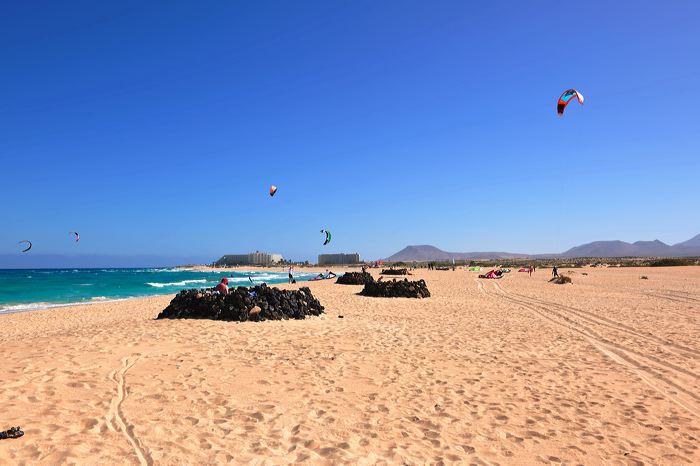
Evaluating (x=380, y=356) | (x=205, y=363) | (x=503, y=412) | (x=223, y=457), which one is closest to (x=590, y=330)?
(x=380, y=356)

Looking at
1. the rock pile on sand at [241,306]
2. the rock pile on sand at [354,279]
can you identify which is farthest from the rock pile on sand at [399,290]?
the rock pile on sand at [354,279]

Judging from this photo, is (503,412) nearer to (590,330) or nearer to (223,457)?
(223,457)

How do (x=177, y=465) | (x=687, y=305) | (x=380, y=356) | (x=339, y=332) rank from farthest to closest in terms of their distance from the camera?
(x=687, y=305)
(x=339, y=332)
(x=380, y=356)
(x=177, y=465)

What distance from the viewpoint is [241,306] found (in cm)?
1355

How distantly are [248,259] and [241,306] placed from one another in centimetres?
15698

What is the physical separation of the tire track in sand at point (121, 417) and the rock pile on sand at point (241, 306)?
553 centimetres

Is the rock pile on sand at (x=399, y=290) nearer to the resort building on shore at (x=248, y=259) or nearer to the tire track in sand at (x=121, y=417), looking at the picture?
the tire track in sand at (x=121, y=417)

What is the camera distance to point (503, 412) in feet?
19.7

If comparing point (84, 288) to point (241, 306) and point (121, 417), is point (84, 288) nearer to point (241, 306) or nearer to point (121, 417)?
point (241, 306)

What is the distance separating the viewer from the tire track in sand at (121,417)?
181 inches

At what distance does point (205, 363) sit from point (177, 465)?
4.15 meters

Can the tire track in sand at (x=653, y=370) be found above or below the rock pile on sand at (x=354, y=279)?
below

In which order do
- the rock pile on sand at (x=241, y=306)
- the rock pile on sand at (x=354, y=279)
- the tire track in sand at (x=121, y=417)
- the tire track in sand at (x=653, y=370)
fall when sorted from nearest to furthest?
the tire track in sand at (x=121, y=417)
the tire track in sand at (x=653, y=370)
the rock pile on sand at (x=241, y=306)
the rock pile on sand at (x=354, y=279)

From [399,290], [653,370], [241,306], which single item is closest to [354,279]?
[399,290]
